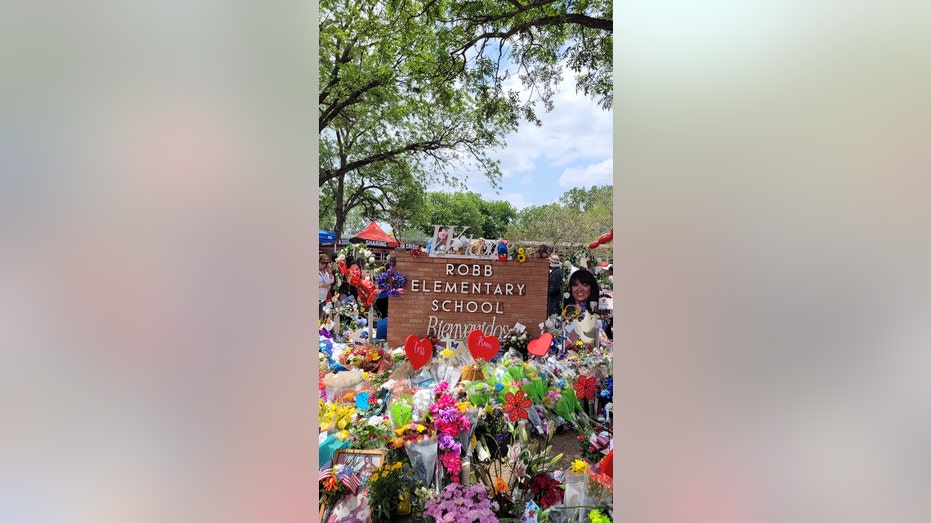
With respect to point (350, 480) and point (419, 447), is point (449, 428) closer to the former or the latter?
point (419, 447)

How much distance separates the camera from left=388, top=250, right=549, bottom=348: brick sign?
4.05 meters

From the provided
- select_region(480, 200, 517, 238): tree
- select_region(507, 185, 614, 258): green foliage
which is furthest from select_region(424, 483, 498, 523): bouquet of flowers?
select_region(480, 200, 517, 238): tree

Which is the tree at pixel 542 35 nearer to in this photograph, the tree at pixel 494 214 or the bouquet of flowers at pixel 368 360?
the bouquet of flowers at pixel 368 360

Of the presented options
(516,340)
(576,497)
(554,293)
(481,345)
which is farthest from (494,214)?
(576,497)

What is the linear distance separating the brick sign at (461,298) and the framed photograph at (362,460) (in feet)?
6.57

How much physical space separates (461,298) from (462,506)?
2.47 m

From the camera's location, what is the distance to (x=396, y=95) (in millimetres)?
4090

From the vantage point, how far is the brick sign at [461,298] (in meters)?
4.05

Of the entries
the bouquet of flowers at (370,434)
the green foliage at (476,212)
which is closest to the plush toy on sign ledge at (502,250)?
the bouquet of flowers at (370,434)
